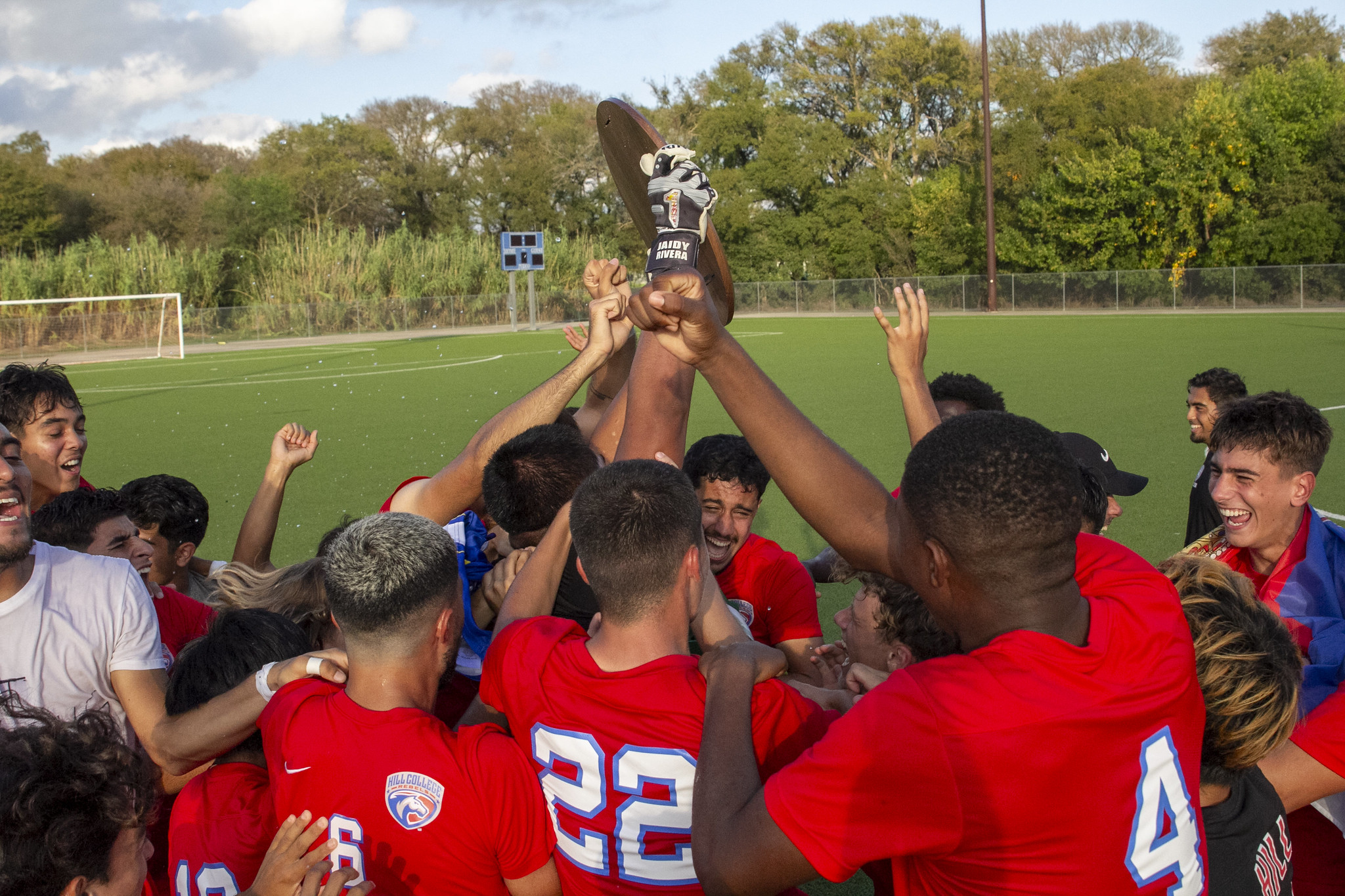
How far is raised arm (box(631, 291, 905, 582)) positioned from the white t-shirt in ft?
6.03

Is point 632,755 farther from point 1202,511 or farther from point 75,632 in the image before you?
point 1202,511

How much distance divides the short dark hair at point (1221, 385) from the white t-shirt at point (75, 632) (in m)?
5.56

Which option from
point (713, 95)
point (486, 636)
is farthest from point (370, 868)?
point (713, 95)

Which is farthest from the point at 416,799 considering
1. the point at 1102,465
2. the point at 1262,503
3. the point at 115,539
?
the point at 1102,465

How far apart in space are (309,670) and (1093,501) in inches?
101

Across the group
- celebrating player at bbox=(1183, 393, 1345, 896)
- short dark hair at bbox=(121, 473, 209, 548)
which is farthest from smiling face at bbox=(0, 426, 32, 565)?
celebrating player at bbox=(1183, 393, 1345, 896)

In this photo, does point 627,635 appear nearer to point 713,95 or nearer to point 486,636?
→ point 486,636

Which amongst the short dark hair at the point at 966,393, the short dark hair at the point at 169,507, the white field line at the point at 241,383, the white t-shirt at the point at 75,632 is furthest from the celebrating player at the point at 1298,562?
the white field line at the point at 241,383

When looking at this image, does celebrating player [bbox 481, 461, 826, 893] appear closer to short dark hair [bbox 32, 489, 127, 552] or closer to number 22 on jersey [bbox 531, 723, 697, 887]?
number 22 on jersey [bbox 531, 723, 697, 887]

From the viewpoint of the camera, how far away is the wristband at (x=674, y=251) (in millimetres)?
2760

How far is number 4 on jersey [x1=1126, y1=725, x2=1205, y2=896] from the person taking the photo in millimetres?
1709

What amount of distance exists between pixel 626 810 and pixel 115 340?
4074 centimetres

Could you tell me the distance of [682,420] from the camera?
3.47 meters

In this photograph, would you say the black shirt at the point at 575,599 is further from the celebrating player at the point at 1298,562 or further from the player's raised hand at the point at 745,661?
the celebrating player at the point at 1298,562
